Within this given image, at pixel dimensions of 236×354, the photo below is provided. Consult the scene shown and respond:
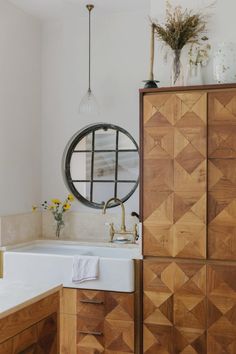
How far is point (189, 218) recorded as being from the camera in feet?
10.9

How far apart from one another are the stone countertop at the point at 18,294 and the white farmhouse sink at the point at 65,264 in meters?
0.93

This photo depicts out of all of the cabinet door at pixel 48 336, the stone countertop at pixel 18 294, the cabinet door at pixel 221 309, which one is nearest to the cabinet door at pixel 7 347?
the stone countertop at pixel 18 294

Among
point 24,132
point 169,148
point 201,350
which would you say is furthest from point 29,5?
point 201,350

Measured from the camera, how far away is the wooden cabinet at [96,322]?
11.3 feet

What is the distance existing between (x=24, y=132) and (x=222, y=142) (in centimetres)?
187

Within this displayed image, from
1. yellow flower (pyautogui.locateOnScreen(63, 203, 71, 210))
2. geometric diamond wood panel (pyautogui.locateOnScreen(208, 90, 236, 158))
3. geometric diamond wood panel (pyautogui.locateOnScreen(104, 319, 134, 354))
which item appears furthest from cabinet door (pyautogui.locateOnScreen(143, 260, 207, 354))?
yellow flower (pyautogui.locateOnScreen(63, 203, 71, 210))

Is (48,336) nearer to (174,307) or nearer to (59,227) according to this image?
(174,307)

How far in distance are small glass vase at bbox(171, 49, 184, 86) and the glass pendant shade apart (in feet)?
3.10

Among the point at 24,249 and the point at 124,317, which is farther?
the point at 24,249

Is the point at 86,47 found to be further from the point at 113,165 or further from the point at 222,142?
the point at 222,142

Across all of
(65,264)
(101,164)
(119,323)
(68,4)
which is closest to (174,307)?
(119,323)

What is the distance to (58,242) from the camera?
4289 millimetres

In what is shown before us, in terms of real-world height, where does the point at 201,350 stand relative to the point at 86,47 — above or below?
below

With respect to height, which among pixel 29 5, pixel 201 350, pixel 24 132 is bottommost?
pixel 201 350
